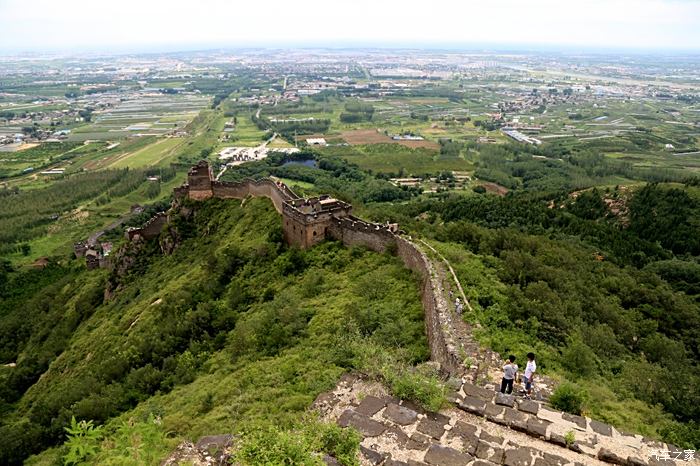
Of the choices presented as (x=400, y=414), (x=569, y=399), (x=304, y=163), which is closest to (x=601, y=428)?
(x=569, y=399)

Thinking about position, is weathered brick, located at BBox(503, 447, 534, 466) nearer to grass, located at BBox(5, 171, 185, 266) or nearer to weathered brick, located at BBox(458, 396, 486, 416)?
weathered brick, located at BBox(458, 396, 486, 416)

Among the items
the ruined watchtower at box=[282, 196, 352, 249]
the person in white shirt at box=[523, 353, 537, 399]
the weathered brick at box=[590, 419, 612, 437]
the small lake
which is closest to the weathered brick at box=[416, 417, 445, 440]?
the person in white shirt at box=[523, 353, 537, 399]

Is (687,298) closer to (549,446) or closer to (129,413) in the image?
(549,446)

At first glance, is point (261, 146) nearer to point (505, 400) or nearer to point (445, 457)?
point (505, 400)

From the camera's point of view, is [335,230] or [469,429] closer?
[469,429]

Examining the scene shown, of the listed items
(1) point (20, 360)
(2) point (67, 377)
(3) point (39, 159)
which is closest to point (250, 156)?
(3) point (39, 159)

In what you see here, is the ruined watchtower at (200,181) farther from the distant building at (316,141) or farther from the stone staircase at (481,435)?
the distant building at (316,141)
